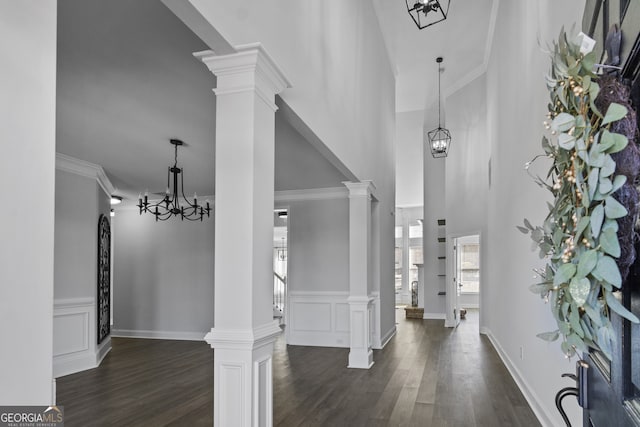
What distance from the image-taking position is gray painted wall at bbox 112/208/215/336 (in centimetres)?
830

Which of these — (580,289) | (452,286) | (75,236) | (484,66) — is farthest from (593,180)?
(452,286)

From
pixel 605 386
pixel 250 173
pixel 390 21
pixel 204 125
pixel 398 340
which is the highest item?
pixel 390 21

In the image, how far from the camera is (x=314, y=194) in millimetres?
7746

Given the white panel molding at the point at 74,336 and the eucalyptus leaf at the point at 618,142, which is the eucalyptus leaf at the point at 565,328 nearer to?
the eucalyptus leaf at the point at 618,142

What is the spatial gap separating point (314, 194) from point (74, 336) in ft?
13.4

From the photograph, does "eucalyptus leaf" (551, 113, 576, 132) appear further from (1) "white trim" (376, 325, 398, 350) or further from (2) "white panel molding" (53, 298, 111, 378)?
(1) "white trim" (376, 325, 398, 350)

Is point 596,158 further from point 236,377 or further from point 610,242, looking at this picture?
point 236,377

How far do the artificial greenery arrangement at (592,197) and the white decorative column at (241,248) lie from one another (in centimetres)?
156

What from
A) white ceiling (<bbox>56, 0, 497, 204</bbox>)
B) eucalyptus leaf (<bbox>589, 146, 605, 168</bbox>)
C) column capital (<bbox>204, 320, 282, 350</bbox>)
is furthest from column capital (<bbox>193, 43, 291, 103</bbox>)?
eucalyptus leaf (<bbox>589, 146, 605, 168</bbox>)

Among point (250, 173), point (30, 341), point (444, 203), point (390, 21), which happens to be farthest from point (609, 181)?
point (444, 203)

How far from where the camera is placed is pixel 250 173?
243 cm

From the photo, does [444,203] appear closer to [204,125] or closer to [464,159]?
[464,159]

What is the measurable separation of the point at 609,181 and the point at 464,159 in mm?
9294

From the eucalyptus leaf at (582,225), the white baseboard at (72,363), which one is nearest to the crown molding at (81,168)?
the white baseboard at (72,363)
